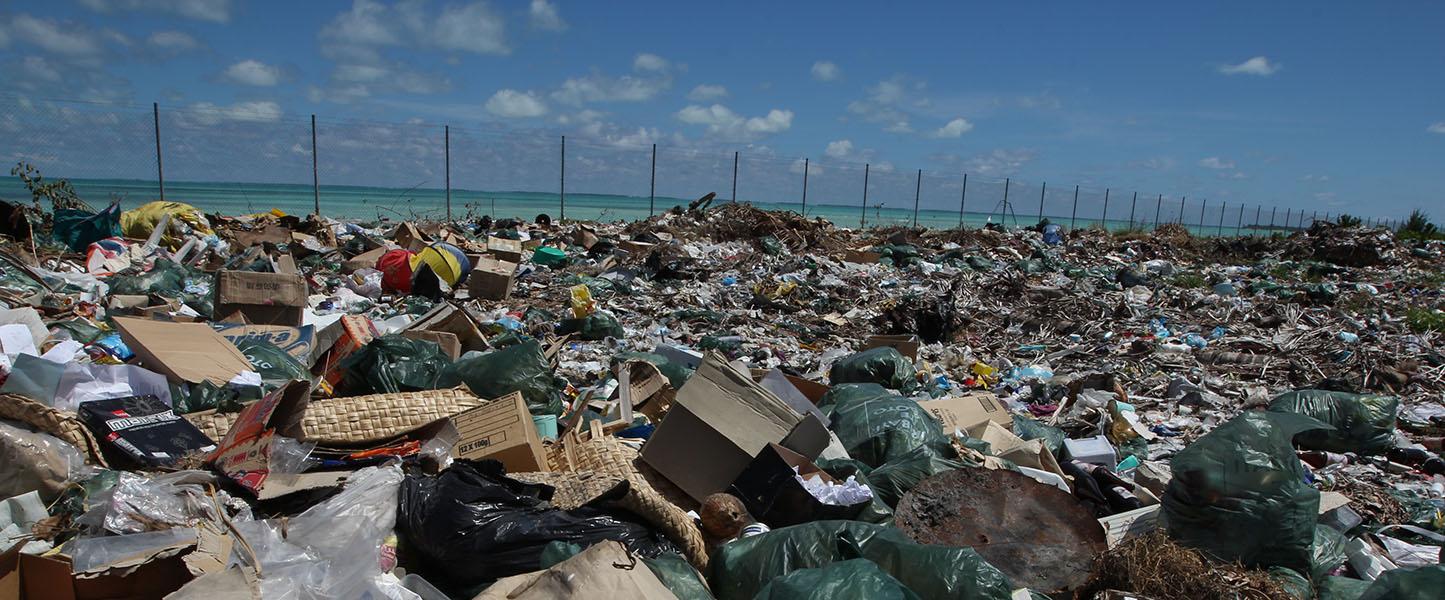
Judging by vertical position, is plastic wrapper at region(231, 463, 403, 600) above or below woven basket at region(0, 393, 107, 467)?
below

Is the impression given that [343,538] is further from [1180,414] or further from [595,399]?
[1180,414]

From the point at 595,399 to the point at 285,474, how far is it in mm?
1802

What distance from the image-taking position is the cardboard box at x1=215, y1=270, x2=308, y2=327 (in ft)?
17.5

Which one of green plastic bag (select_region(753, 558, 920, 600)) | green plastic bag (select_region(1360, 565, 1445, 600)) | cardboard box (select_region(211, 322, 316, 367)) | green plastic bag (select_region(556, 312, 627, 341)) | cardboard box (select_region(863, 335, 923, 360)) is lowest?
green plastic bag (select_region(556, 312, 627, 341))

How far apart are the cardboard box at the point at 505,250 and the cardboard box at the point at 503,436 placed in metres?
6.02

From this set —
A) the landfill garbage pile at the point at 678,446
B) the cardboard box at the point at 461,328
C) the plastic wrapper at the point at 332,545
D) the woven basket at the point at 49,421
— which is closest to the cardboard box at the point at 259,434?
the landfill garbage pile at the point at 678,446

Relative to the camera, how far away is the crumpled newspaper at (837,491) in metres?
2.83

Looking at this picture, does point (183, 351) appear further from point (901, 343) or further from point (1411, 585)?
point (1411, 585)

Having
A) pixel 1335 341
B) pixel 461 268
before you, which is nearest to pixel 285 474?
pixel 461 268

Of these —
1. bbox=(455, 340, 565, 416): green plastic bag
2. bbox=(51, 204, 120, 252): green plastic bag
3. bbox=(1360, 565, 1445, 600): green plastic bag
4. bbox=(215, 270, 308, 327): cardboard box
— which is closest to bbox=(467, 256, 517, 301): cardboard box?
bbox=(215, 270, 308, 327): cardboard box

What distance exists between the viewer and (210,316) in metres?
5.71

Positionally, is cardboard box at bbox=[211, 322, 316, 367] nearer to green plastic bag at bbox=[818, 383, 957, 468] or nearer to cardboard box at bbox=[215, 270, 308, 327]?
cardboard box at bbox=[215, 270, 308, 327]

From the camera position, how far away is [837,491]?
287 cm

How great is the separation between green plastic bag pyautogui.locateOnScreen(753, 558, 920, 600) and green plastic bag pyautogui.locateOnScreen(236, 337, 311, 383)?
3032 mm
